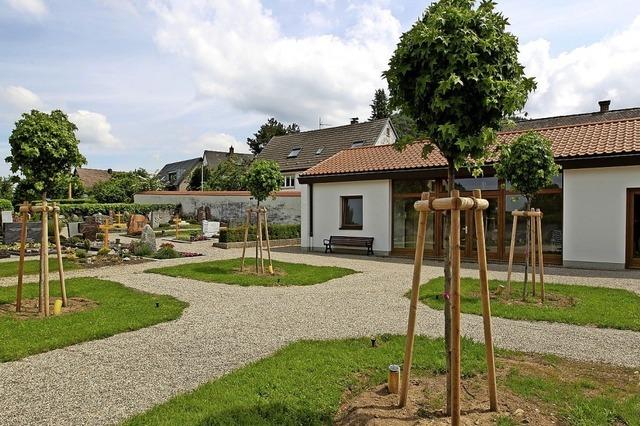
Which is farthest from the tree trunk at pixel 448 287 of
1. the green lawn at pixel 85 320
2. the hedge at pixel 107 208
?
the hedge at pixel 107 208

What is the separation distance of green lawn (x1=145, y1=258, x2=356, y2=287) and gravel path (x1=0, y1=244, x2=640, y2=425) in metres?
0.62

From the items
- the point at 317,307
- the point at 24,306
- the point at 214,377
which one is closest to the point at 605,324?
the point at 317,307

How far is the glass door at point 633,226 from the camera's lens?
12445 millimetres

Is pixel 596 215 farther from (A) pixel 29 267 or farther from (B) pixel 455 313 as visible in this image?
(A) pixel 29 267

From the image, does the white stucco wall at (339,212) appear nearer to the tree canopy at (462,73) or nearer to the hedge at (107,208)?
the tree canopy at (462,73)

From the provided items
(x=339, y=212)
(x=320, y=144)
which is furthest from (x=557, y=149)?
(x=320, y=144)

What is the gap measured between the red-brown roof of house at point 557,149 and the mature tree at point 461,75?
6.00 meters

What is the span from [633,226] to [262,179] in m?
10.3

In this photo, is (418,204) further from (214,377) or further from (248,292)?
(248,292)

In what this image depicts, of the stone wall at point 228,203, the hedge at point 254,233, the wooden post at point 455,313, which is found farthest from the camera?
the stone wall at point 228,203

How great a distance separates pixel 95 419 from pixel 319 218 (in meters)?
15.2

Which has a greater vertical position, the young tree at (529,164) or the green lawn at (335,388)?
the young tree at (529,164)

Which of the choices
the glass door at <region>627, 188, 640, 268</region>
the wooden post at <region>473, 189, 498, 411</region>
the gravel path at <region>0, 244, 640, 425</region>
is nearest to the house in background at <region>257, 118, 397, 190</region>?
the glass door at <region>627, 188, 640, 268</region>

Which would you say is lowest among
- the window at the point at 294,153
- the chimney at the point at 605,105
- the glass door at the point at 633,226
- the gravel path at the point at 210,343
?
the gravel path at the point at 210,343
